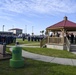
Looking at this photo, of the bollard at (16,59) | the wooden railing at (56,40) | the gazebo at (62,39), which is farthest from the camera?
the wooden railing at (56,40)

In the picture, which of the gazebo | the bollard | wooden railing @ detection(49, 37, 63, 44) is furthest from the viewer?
wooden railing @ detection(49, 37, 63, 44)

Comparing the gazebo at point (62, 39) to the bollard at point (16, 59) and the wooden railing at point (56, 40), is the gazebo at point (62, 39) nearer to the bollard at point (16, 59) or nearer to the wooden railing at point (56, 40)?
the wooden railing at point (56, 40)

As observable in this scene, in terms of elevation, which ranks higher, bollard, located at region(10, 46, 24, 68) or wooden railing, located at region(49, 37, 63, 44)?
wooden railing, located at region(49, 37, 63, 44)

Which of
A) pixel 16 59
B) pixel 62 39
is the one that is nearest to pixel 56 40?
pixel 62 39

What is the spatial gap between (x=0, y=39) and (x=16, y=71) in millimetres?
20149

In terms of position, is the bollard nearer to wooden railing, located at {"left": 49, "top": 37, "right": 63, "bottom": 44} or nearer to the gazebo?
the gazebo

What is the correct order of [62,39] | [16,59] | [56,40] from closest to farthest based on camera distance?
[16,59]
[62,39]
[56,40]

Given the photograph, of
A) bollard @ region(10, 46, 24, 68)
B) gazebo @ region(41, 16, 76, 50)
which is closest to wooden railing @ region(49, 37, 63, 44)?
gazebo @ region(41, 16, 76, 50)

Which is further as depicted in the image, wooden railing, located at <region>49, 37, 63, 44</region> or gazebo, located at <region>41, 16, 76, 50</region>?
wooden railing, located at <region>49, 37, 63, 44</region>

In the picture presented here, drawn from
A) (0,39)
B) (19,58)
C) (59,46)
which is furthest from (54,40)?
(19,58)

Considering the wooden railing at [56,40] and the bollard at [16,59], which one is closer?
the bollard at [16,59]

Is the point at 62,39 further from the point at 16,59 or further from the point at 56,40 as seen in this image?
the point at 16,59

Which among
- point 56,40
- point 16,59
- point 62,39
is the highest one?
point 62,39

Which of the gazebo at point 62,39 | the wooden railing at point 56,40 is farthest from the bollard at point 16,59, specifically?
the wooden railing at point 56,40
